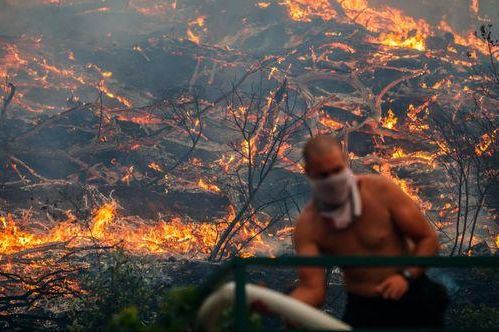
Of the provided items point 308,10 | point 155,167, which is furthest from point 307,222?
point 308,10

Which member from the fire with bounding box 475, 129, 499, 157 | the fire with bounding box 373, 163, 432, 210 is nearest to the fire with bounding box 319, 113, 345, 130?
the fire with bounding box 373, 163, 432, 210

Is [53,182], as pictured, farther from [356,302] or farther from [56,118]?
[356,302]

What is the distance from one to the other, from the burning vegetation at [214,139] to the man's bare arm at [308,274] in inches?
197

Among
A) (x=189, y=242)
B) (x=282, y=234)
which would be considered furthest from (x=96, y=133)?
A: (x=282, y=234)

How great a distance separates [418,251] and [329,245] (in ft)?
1.74

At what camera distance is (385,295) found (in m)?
2.51

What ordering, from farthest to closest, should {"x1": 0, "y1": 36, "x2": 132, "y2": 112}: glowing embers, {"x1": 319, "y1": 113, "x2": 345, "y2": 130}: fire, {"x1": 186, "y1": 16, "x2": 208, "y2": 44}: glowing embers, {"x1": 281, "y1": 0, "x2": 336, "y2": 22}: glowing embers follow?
1. {"x1": 186, "y1": 16, "x2": 208, "y2": 44}: glowing embers
2. {"x1": 281, "y1": 0, "x2": 336, "y2": 22}: glowing embers
3. {"x1": 0, "y1": 36, "x2": 132, "y2": 112}: glowing embers
4. {"x1": 319, "y1": 113, "x2": 345, "y2": 130}: fire

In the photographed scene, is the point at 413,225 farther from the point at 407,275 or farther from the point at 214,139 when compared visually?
the point at 214,139

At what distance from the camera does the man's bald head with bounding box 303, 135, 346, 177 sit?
101 inches

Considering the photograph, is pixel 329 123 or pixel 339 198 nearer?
pixel 339 198

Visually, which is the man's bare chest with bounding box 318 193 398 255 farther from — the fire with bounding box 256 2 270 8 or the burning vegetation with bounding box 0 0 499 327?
the fire with bounding box 256 2 270 8

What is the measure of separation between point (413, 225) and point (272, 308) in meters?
1.02

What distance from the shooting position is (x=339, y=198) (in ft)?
8.61

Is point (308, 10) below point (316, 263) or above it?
above
